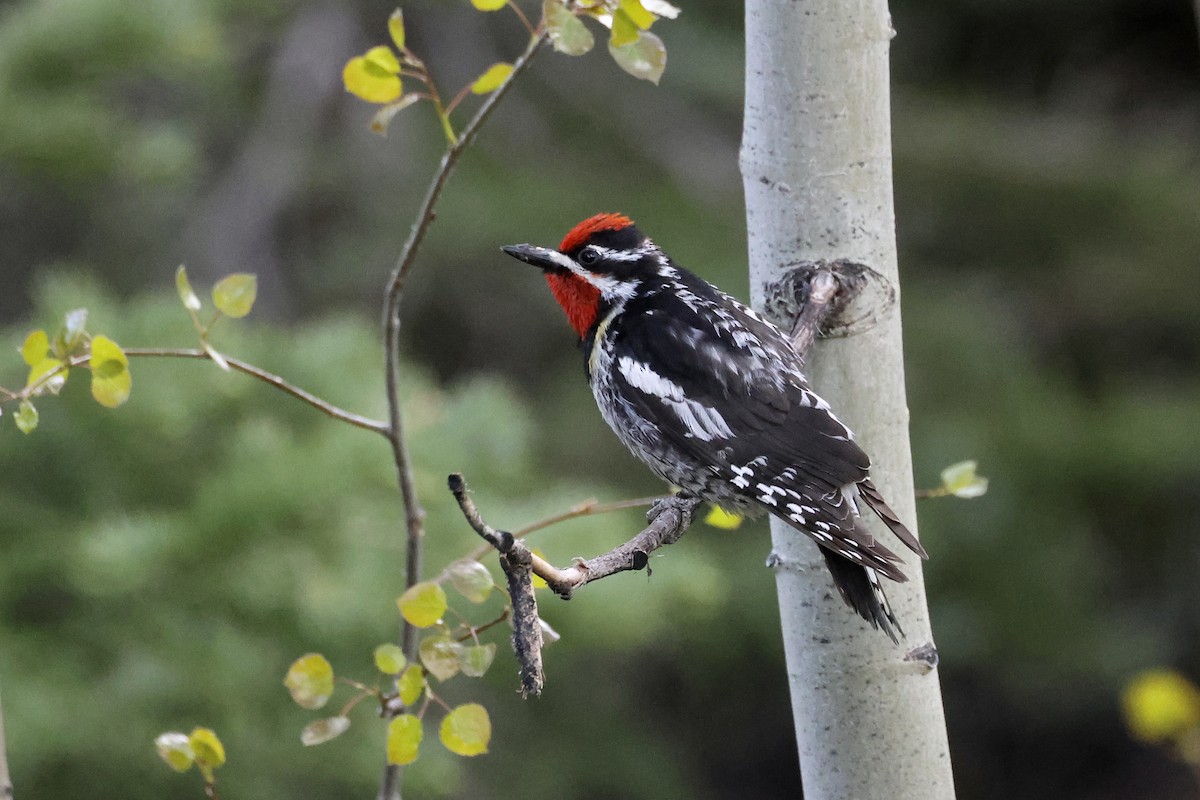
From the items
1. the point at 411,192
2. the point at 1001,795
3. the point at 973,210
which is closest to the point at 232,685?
the point at 411,192

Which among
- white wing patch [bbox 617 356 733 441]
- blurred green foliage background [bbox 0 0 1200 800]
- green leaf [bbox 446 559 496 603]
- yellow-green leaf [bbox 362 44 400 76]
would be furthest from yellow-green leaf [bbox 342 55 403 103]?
blurred green foliage background [bbox 0 0 1200 800]

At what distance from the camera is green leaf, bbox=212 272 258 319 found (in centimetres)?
147

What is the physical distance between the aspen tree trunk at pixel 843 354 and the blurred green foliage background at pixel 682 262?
1394 millimetres

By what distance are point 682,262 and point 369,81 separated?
372 centimetres

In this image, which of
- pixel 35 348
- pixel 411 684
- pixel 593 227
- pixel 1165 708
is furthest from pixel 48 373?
pixel 1165 708

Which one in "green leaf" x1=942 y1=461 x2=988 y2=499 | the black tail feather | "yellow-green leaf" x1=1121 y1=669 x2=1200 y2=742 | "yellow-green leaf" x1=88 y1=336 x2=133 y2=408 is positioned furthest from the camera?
"yellow-green leaf" x1=1121 y1=669 x2=1200 y2=742

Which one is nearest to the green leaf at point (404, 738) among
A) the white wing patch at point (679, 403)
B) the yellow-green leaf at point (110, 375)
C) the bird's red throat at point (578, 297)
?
the yellow-green leaf at point (110, 375)

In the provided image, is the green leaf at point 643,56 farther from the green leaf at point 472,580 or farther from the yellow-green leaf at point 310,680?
the yellow-green leaf at point 310,680

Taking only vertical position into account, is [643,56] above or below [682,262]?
below

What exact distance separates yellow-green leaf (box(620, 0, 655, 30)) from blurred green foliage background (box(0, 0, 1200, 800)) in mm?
1935

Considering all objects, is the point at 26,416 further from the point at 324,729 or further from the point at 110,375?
the point at 324,729

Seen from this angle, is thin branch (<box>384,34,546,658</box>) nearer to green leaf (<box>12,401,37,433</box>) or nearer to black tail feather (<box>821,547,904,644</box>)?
green leaf (<box>12,401,37,433</box>)

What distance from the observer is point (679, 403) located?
223cm

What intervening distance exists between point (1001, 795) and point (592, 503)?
5.80 meters
